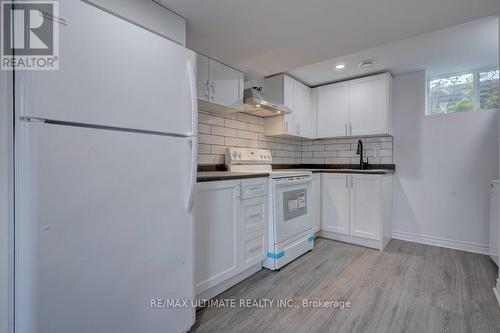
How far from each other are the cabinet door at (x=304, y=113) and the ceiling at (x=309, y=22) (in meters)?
1.19

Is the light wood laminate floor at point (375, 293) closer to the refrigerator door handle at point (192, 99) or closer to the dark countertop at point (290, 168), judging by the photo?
the dark countertop at point (290, 168)

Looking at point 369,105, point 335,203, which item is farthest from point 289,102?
point 335,203

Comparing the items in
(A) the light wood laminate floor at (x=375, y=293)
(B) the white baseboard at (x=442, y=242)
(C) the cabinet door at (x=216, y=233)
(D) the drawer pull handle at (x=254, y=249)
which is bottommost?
(A) the light wood laminate floor at (x=375, y=293)

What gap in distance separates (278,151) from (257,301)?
2228 mm

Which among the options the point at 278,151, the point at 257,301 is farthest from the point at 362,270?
the point at 278,151

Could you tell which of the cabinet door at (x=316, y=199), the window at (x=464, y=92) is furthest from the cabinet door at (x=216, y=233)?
the window at (x=464, y=92)

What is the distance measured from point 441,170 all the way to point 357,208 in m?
1.16

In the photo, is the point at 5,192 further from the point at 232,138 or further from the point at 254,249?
the point at 232,138

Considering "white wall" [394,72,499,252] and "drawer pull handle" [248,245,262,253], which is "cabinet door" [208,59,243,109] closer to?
"drawer pull handle" [248,245,262,253]

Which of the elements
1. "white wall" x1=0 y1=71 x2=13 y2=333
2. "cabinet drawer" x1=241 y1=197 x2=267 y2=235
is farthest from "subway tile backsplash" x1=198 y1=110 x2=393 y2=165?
"white wall" x1=0 y1=71 x2=13 y2=333

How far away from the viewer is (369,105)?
3148 mm

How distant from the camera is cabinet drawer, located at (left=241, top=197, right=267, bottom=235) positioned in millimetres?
2035

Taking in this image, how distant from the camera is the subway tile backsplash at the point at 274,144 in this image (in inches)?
102

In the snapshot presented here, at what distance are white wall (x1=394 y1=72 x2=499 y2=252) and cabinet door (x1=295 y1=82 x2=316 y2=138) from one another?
112cm
